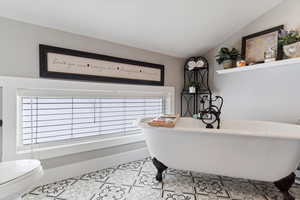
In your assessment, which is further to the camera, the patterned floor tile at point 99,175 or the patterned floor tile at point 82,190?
the patterned floor tile at point 99,175

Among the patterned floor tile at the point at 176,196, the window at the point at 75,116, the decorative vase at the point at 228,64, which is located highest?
the decorative vase at the point at 228,64

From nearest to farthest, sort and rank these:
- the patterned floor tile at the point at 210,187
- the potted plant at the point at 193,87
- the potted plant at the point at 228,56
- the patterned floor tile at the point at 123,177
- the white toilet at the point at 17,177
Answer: the white toilet at the point at 17,177 < the patterned floor tile at the point at 210,187 < the patterned floor tile at the point at 123,177 < the potted plant at the point at 228,56 < the potted plant at the point at 193,87

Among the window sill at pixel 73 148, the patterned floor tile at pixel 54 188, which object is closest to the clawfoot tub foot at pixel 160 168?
the window sill at pixel 73 148

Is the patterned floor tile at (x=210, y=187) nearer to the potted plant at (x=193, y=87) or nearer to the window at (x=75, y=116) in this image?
the window at (x=75, y=116)

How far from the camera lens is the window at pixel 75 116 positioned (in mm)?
1782

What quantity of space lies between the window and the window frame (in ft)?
0.20

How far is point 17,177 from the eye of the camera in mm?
1084

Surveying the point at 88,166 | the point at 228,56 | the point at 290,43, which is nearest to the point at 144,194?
the point at 88,166

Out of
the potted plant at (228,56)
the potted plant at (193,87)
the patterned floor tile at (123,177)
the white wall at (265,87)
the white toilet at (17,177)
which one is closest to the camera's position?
the white toilet at (17,177)

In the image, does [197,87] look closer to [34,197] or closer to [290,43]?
[290,43]

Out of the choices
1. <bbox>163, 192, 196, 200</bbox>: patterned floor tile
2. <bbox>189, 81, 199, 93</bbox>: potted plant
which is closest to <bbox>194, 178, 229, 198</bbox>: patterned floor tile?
<bbox>163, 192, 196, 200</bbox>: patterned floor tile

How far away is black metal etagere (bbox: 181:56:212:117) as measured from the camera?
119 inches

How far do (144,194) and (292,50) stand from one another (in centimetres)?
230

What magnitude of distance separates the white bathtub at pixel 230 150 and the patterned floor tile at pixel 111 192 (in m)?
0.48
